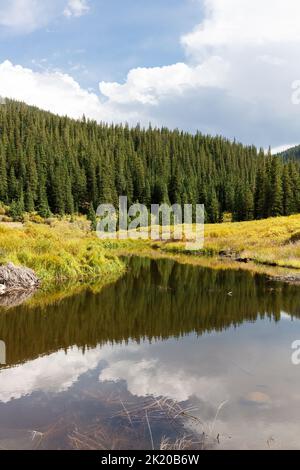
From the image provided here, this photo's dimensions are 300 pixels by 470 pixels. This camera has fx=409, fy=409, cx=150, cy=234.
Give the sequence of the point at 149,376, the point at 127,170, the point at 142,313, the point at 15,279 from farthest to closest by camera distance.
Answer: the point at 127,170
the point at 15,279
the point at 142,313
the point at 149,376

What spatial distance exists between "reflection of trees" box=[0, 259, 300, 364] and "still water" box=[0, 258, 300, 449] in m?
0.06

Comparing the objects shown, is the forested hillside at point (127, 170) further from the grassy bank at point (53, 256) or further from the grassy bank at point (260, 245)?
the grassy bank at point (53, 256)

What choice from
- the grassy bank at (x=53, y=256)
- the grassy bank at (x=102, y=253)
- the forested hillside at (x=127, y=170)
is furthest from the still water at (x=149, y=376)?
the forested hillside at (x=127, y=170)

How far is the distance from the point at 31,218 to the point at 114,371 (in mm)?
73920

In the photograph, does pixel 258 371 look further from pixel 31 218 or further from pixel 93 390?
pixel 31 218

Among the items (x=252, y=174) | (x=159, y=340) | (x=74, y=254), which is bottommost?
(x=159, y=340)

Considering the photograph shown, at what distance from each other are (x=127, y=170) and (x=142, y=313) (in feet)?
342

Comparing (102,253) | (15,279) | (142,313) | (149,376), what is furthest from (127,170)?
(149,376)

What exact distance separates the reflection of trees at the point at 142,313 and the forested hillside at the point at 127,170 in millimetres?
54726

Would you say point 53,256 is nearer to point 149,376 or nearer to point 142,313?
point 142,313

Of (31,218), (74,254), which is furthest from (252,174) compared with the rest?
(74,254)

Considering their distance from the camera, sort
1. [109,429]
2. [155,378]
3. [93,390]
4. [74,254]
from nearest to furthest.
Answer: [109,429], [93,390], [155,378], [74,254]

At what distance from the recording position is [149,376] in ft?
31.9
